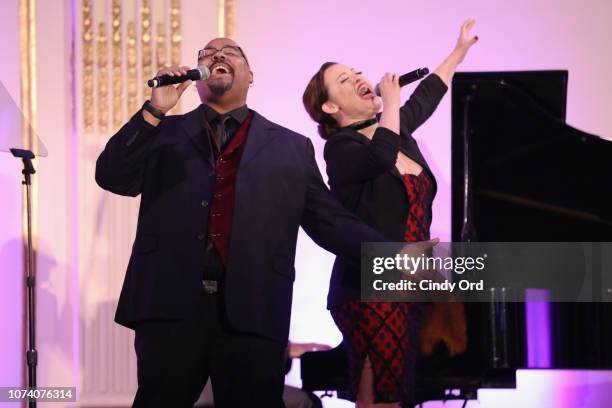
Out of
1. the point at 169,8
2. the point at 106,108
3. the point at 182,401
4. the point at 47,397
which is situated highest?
the point at 169,8

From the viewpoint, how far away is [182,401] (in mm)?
2234

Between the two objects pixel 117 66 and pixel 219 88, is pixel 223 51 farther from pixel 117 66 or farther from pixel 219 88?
pixel 117 66

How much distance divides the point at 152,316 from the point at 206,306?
0.47 ft

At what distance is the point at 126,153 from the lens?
7.59 feet

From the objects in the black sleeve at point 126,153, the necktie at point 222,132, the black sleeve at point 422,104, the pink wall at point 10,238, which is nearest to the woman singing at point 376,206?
the black sleeve at point 422,104

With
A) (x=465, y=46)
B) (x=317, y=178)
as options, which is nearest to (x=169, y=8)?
(x=465, y=46)

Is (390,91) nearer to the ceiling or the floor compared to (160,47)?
nearer to the floor

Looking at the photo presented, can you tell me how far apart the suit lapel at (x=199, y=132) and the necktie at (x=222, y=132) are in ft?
0.15

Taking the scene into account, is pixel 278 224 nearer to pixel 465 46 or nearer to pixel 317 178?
pixel 317 178

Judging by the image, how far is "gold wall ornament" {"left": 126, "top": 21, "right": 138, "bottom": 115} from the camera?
446 centimetres

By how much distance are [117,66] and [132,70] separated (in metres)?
0.08

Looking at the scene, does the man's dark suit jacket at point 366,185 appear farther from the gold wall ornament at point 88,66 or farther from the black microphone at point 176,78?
the gold wall ornament at point 88,66

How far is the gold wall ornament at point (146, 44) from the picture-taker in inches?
176

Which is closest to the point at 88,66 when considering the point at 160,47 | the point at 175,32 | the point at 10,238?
the point at 160,47
